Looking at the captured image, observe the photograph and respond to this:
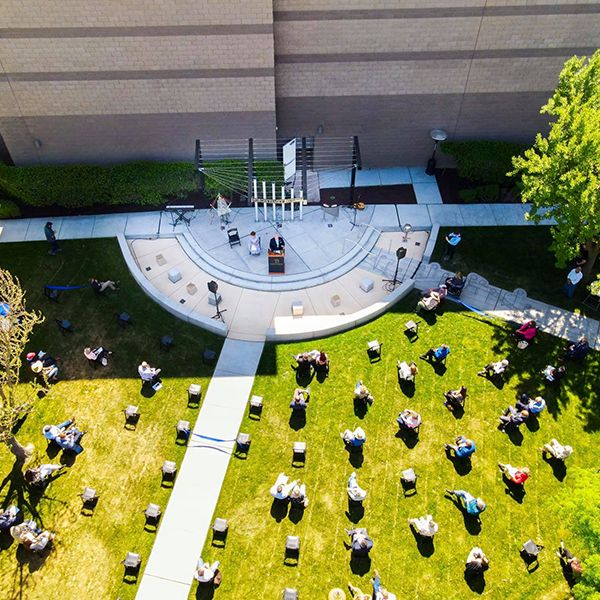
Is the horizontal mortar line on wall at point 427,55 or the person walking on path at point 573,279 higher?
the horizontal mortar line on wall at point 427,55

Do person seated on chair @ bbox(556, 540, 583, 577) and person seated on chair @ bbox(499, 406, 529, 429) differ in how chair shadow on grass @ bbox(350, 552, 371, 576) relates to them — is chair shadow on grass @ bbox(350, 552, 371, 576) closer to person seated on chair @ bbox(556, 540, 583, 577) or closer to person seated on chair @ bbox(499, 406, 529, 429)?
person seated on chair @ bbox(556, 540, 583, 577)

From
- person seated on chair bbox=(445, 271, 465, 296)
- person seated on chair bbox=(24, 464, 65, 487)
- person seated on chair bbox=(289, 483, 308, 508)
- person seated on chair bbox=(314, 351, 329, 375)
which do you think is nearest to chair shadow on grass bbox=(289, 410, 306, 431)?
person seated on chair bbox=(314, 351, 329, 375)

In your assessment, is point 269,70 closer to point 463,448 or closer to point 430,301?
point 430,301

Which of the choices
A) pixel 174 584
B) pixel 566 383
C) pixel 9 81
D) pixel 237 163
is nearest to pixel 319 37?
pixel 237 163

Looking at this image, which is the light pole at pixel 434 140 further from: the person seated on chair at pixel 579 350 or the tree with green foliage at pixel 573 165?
the person seated on chair at pixel 579 350

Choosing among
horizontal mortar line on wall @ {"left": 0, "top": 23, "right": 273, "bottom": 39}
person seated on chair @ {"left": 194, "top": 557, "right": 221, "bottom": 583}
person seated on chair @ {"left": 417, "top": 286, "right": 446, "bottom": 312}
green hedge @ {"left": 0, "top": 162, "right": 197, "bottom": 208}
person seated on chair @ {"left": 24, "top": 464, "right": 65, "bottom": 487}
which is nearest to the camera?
person seated on chair @ {"left": 194, "top": 557, "right": 221, "bottom": 583}

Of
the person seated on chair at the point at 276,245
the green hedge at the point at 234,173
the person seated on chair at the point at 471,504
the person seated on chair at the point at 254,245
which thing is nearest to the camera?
the person seated on chair at the point at 471,504

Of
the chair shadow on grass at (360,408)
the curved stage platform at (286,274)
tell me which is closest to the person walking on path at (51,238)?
the curved stage platform at (286,274)
